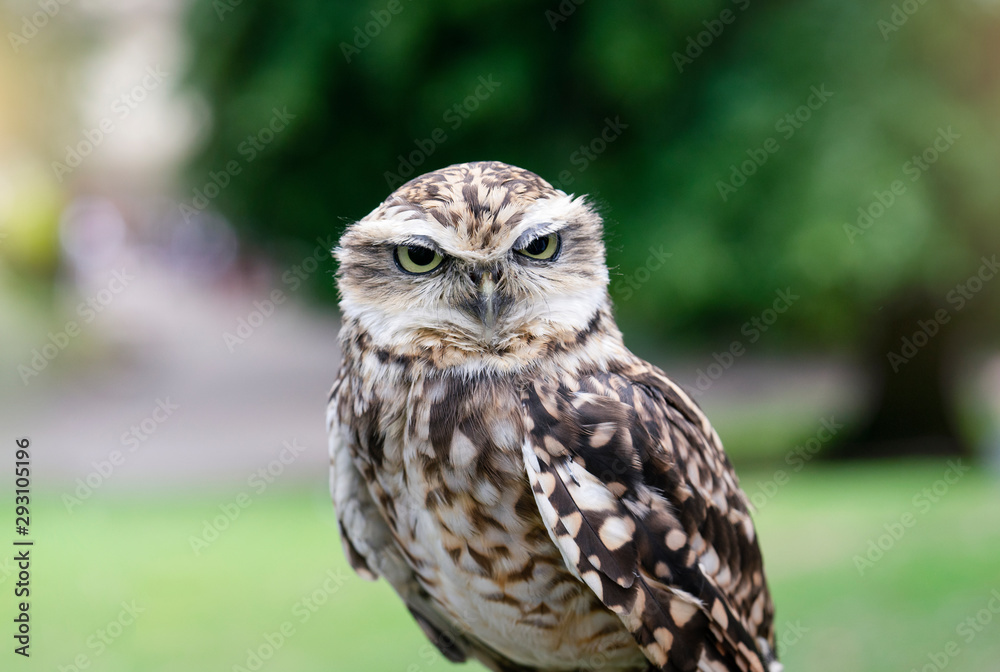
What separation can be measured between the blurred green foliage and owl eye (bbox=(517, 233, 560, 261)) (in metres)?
5.01

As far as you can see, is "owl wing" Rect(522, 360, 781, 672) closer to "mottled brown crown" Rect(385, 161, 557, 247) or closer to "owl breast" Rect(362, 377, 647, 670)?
"owl breast" Rect(362, 377, 647, 670)

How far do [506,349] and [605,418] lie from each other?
0.34 metres

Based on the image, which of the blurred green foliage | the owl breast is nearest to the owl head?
the owl breast

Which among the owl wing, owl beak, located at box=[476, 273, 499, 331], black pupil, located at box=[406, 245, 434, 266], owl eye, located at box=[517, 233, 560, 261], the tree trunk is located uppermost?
black pupil, located at box=[406, 245, 434, 266]

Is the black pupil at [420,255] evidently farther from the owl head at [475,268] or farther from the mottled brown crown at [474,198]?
the mottled brown crown at [474,198]

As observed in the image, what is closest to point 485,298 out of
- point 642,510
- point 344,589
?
point 642,510

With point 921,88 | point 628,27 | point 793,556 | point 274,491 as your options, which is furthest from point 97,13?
point 793,556

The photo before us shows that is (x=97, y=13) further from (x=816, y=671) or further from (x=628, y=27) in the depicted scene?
(x=816, y=671)

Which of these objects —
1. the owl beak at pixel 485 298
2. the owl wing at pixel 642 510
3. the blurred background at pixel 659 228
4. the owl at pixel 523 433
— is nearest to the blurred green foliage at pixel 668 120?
the blurred background at pixel 659 228

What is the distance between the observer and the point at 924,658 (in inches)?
189

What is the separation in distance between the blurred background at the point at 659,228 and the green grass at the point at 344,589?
26 millimetres

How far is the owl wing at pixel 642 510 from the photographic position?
243 cm

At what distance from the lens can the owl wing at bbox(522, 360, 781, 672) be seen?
243 cm

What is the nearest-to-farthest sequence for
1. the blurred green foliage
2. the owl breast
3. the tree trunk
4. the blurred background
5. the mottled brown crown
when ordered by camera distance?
the mottled brown crown, the owl breast, the blurred background, the blurred green foliage, the tree trunk
